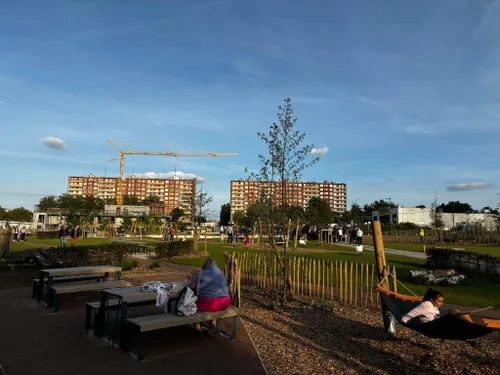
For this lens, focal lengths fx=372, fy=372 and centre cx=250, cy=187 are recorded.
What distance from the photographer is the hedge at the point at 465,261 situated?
44.2 feet

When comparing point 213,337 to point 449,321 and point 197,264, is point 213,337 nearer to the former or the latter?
point 449,321

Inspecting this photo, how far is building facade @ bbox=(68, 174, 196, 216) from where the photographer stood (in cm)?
15412

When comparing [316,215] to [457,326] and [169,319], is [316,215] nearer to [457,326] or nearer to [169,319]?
[169,319]

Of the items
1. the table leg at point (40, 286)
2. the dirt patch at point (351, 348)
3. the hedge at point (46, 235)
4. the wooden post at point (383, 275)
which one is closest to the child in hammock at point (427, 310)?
the dirt patch at point (351, 348)

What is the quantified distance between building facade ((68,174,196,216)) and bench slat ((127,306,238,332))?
476 feet

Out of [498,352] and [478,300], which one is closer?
[498,352]

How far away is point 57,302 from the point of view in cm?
753

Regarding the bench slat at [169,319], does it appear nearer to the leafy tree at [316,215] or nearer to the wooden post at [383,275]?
the wooden post at [383,275]

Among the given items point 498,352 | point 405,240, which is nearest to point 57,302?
point 498,352

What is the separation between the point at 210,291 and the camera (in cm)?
590

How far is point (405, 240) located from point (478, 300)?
2996 centimetres

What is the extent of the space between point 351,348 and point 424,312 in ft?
4.02

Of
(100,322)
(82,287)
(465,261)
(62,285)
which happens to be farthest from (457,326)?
(465,261)

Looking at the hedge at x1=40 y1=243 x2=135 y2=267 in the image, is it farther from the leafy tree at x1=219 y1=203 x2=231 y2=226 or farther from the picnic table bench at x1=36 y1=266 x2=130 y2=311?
the leafy tree at x1=219 y1=203 x2=231 y2=226
